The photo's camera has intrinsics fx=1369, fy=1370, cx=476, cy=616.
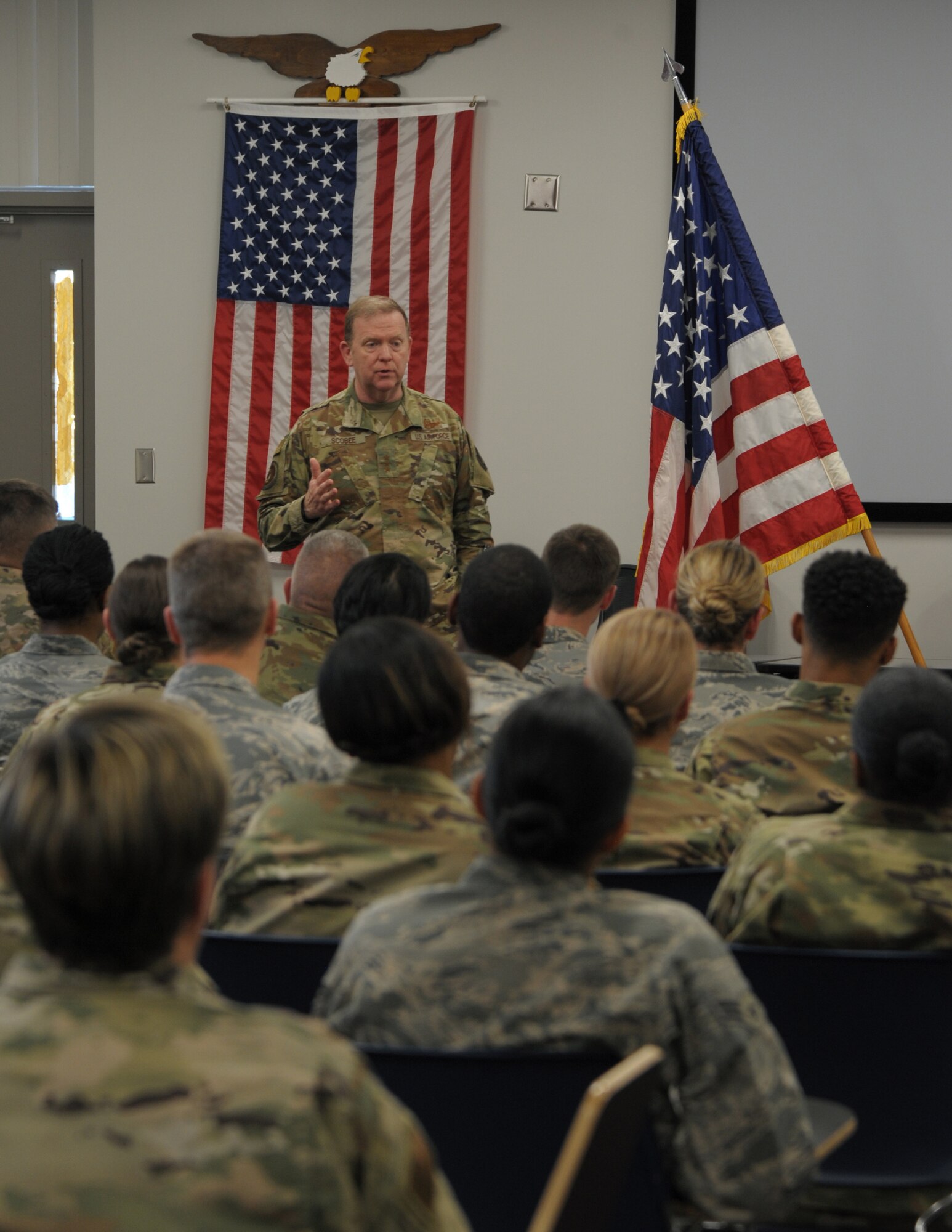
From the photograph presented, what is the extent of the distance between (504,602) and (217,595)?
25.6 inches

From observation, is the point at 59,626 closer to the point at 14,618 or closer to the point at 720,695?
the point at 14,618

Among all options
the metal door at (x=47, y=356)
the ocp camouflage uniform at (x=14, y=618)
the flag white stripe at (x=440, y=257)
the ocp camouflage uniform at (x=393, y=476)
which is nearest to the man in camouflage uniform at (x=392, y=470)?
the ocp camouflage uniform at (x=393, y=476)

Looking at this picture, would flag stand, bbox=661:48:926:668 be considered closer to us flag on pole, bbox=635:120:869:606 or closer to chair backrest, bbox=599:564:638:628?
us flag on pole, bbox=635:120:869:606

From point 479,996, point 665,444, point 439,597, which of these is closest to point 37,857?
point 479,996

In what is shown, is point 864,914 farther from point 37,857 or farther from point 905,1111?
point 37,857

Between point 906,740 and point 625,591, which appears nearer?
point 906,740

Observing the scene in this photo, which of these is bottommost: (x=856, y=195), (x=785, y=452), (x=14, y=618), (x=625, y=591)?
(x=625, y=591)

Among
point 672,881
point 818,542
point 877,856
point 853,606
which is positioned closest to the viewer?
point 877,856

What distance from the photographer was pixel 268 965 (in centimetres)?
155

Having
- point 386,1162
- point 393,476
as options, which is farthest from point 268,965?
point 393,476

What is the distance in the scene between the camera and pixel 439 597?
438 cm

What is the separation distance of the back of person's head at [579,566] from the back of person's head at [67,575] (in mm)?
1096

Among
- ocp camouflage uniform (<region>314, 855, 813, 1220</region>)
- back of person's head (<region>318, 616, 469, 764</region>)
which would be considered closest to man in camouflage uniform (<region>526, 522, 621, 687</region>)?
back of person's head (<region>318, 616, 469, 764</region>)

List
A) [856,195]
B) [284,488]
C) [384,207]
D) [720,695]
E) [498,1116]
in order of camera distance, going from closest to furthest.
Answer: [498,1116]
[720,695]
[284,488]
[856,195]
[384,207]
